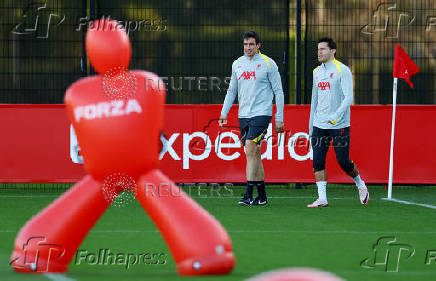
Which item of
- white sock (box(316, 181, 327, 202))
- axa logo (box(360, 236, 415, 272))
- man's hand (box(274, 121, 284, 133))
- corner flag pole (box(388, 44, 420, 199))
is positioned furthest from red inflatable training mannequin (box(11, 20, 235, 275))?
corner flag pole (box(388, 44, 420, 199))

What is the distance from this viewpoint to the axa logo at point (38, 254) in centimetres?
696

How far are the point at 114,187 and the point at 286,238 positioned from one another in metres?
2.53

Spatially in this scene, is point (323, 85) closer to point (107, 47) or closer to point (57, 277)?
point (107, 47)

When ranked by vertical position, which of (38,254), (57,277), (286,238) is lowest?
(286,238)

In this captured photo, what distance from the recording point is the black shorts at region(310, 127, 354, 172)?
479 inches

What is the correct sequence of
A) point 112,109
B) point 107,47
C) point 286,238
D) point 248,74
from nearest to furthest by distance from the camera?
point 112,109 → point 107,47 → point 286,238 → point 248,74

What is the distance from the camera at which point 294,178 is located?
15117mm

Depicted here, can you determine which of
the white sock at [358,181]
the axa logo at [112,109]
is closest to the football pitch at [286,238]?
the white sock at [358,181]

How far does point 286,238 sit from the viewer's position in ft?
30.1

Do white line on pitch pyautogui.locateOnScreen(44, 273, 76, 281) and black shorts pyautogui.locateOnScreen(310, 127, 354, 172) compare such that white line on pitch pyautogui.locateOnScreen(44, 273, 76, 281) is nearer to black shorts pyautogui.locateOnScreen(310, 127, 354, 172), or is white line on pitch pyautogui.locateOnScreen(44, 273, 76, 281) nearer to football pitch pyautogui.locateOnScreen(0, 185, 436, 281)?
football pitch pyautogui.locateOnScreen(0, 185, 436, 281)

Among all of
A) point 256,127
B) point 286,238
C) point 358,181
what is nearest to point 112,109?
point 286,238

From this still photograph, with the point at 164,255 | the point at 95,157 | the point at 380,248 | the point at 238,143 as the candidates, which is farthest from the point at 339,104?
the point at 95,157

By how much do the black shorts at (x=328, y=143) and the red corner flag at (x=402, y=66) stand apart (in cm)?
212

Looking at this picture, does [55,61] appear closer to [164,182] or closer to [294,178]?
[294,178]
